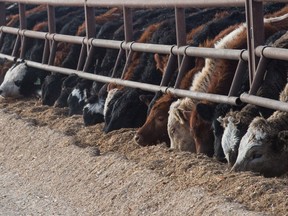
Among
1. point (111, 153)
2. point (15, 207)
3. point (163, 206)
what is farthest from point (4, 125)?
point (163, 206)

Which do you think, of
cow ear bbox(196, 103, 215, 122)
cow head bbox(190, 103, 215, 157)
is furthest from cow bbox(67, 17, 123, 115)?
cow ear bbox(196, 103, 215, 122)

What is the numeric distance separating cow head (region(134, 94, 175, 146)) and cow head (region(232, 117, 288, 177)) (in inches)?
89.0

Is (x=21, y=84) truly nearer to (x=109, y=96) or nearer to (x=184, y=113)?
(x=109, y=96)

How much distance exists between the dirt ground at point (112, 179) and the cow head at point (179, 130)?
0.21 meters

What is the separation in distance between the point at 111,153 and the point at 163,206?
7.48 ft

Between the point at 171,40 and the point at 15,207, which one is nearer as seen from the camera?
the point at 15,207

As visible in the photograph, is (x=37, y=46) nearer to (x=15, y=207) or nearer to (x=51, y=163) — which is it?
(x=51, y=163)

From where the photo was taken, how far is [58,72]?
15.4 m

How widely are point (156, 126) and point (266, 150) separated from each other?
248 cm

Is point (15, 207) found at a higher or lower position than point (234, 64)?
lower

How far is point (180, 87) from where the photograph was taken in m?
11.2

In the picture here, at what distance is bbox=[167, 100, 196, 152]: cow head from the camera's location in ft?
34.3

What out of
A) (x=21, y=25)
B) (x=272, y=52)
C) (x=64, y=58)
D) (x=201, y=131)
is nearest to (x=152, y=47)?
(x=201, y=131)

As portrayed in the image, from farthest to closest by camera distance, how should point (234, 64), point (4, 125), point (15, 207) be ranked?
point (4, 125) < point (234, 64) < point (15, 207)
